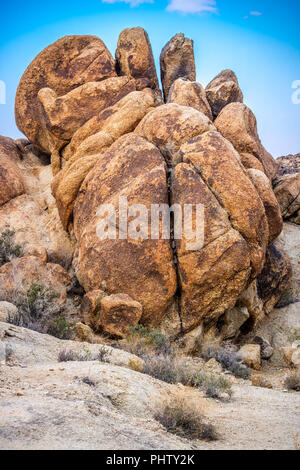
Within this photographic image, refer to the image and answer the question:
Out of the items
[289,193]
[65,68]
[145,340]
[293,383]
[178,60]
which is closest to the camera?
[293,383]

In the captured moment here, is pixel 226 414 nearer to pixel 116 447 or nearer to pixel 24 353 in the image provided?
pixel 116 447

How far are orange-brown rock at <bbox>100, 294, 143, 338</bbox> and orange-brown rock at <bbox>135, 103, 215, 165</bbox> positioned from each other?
4.68 metres

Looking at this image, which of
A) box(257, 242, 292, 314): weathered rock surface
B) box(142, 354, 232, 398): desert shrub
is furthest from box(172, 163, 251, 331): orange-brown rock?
box(257, 242, 292, 314): weathered rock surface

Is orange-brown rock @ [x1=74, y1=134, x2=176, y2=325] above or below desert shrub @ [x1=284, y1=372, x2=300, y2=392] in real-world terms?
above

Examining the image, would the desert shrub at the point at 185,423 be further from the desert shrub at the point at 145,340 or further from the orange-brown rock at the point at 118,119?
the orange-brown rock at the point at 118,119

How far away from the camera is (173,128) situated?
11344 millimetres

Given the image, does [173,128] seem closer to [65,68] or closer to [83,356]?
[83,356]

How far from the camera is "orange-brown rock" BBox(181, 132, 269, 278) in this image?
33.2 ft

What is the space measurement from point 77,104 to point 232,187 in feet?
27.8

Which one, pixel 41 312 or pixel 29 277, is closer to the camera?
pixel 41 312

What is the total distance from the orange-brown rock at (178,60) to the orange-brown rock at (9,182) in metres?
9.39

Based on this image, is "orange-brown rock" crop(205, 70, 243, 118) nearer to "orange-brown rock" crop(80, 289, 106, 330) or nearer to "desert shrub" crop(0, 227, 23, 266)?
"orange-brown rock" crop(80, 289, 106, 330)

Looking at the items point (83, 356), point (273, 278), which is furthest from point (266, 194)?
point (83, 356)

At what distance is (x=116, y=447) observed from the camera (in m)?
2.97
